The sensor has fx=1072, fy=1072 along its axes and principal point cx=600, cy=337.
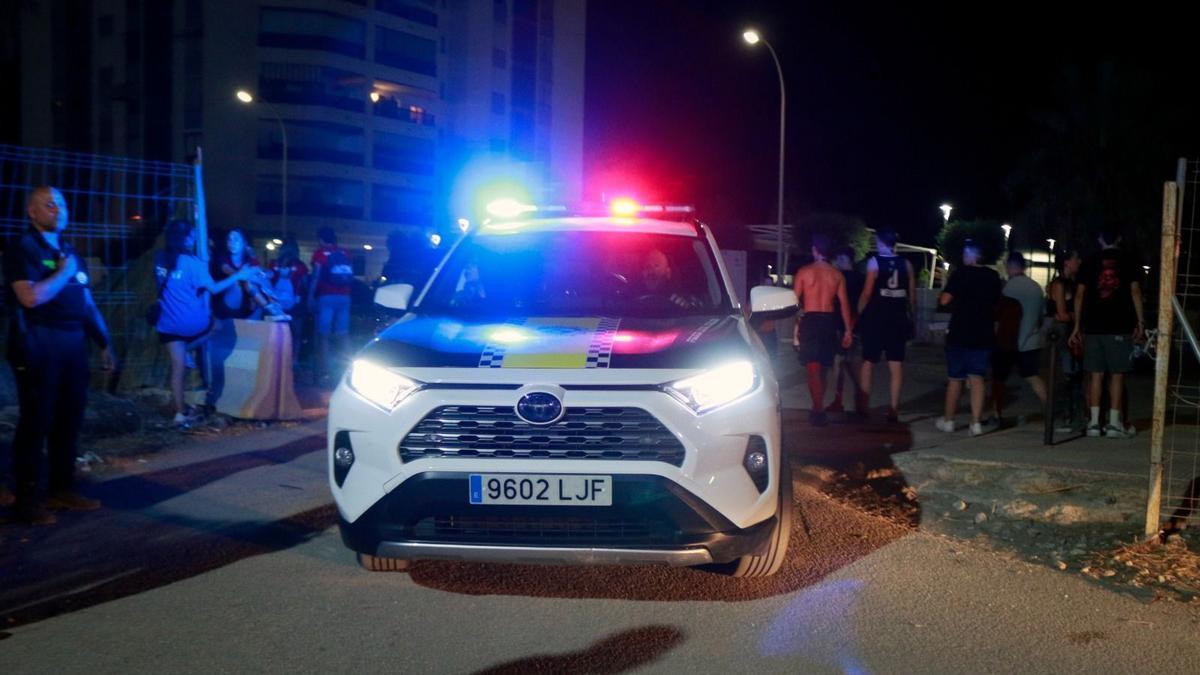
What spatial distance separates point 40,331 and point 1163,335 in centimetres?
612

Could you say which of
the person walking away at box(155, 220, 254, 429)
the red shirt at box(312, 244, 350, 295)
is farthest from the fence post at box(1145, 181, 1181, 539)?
the red shirt at box(312, 244, 350, 295)

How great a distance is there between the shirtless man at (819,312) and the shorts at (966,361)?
0.98 meters

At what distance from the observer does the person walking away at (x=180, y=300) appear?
29.8 ft

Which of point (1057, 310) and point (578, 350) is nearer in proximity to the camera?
point (578, 350)

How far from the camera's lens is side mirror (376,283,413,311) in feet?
18.9

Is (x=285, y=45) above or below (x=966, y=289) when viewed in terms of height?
above

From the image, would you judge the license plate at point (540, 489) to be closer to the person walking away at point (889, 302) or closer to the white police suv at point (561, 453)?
the white police suv at point (561, 453)

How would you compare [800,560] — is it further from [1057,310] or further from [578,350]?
[1057,310]

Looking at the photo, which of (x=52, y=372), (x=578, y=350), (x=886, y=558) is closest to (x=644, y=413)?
(x=578, y=350)

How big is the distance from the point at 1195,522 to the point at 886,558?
2.02 m

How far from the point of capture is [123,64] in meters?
56.5

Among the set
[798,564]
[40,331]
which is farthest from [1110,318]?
[40,331]

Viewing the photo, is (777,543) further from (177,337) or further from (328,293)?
(328,293)

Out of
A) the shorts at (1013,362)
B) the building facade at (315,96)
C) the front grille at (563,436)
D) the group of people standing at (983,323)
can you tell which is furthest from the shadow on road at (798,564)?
the building facade at (315,96)
